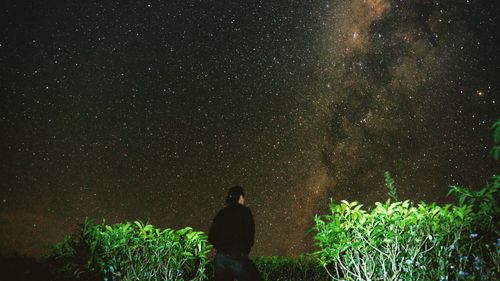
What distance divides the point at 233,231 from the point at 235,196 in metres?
0.50

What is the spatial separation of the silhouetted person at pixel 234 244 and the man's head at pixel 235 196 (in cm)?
13

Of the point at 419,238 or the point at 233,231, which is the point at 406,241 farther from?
the point at 233,231

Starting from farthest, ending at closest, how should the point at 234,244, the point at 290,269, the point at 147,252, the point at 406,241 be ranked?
the point at 290,269, the point at 147,252, the point at 406,241, the point at 234,244

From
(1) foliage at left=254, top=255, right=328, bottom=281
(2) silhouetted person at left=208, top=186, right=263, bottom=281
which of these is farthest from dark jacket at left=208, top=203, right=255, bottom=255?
(1) foliage at left=254, top=255, right=328, bottom=281

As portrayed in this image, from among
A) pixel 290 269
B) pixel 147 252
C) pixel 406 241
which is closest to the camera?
pixel 406 241

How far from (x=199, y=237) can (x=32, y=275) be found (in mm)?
3284

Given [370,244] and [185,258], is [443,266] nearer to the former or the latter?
[370,244]

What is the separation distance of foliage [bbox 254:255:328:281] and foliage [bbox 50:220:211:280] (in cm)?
287

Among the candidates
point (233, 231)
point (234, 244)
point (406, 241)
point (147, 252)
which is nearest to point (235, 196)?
point (233, 231)

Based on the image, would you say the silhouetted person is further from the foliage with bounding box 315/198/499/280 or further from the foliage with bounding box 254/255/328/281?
the foliage with bounding box 254/255/328/281

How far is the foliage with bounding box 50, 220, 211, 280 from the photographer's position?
18.6ft

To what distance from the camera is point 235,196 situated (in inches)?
201

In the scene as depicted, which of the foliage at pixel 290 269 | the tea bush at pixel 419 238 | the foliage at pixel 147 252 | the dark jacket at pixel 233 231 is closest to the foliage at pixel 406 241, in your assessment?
the tea bush at pixel 419 238

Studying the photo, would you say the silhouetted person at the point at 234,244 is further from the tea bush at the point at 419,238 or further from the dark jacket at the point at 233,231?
the tea bush at the point at 419,238
